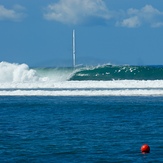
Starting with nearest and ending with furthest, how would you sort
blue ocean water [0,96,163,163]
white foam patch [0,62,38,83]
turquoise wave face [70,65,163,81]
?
1. blue ocean water [0,96,163,163]
2. white foam patch [0,62,38,83]
3. turquoise wave face [70,65,163,81]

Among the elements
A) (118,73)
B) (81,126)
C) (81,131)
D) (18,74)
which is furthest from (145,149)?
(118,73)

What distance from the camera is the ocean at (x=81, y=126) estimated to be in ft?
65.8

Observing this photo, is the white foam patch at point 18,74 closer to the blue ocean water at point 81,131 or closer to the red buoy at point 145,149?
the blue ocean water at point 81,131

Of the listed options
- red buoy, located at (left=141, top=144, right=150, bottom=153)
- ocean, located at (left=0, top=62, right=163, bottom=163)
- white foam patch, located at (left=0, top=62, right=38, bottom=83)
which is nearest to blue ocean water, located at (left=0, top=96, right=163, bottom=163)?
ocean, located at (left=0, top=62, right=163, bottom=163)

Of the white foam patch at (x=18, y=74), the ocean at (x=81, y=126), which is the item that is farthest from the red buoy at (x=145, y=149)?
the white foam patch at (x=18, y=74)

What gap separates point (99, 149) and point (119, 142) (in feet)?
4.36

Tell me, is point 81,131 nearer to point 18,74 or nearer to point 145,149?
point 145,149

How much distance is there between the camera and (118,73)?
239ft

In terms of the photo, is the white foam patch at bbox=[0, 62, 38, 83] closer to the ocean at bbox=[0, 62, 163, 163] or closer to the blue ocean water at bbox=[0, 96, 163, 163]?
the ocean at bbox=[0, 62, 163, 163]

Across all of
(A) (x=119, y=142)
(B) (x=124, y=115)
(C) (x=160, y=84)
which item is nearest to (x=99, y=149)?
(A) (x=119, y=142)

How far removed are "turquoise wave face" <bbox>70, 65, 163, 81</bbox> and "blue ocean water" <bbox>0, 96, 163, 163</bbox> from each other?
32.2 m

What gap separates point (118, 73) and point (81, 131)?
4824 centimetres

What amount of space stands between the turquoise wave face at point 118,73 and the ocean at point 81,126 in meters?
23.3

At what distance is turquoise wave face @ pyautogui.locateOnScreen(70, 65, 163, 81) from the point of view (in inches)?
2771
